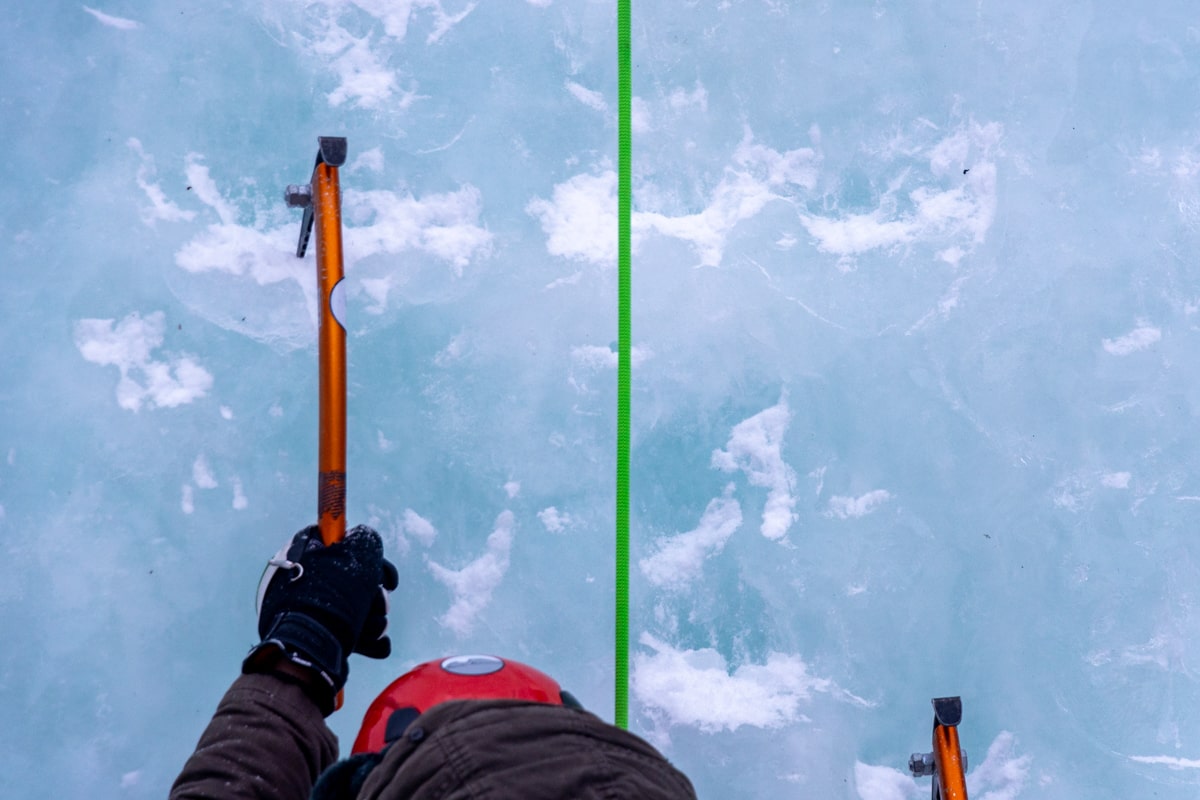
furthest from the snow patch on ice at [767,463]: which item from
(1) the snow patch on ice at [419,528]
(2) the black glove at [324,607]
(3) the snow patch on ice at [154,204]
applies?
(3) the snow patch on ice at [154,204]

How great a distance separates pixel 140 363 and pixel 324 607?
66 cm

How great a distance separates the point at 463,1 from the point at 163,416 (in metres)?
0.95

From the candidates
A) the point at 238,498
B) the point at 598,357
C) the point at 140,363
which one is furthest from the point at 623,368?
the point at 140,363

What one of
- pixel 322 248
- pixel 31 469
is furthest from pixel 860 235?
pixel 31 469

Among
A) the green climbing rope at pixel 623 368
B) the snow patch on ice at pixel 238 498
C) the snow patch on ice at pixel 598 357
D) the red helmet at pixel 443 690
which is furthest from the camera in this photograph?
the snow patch on ice at pixel 598 357

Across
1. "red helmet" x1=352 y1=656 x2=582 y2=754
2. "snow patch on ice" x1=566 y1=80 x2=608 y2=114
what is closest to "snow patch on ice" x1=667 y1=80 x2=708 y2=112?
"snow patch on ice" x1=566 y1=80 x2=608 y2=114

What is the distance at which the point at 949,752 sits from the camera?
5.00 ft

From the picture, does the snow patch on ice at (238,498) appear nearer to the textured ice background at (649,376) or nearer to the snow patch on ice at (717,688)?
the textured ice background at (649,376)

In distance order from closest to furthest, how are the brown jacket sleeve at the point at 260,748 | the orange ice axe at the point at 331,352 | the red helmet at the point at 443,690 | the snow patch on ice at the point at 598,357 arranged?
the brown jacket sleeve at the point at 260,748, the red helmet at the point at 443,690, the orange ice axe at the point at 331,352, the snow patch on ice at the point at 598,357

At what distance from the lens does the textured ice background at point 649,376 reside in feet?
5.59

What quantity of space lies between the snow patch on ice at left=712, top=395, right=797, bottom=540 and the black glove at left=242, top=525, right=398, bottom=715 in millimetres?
644

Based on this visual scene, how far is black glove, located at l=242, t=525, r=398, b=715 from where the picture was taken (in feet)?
4.31

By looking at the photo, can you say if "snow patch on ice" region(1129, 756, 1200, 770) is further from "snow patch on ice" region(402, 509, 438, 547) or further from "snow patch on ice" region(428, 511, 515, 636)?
"snow patch on ice" region(402, 509, 438, 547)

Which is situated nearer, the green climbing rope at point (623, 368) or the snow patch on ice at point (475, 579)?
the green climbing rope at point (623, 368)
